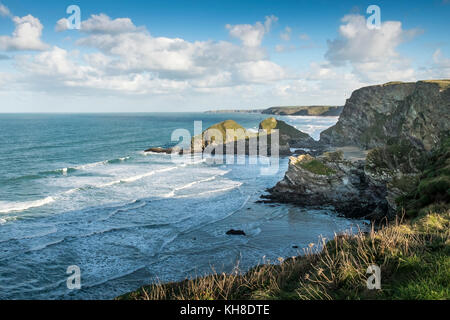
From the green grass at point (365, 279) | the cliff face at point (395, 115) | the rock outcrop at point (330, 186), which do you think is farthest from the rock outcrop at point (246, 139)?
the green grass at point (365, 279)

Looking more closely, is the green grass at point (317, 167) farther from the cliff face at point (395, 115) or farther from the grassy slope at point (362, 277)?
the grassy slope at point (362, 277)

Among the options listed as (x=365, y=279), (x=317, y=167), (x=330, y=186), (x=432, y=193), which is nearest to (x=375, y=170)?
(x=330, y=186)

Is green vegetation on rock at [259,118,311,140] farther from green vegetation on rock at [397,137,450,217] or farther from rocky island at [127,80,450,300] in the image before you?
green vegetation on rock at [397,137,450,217]

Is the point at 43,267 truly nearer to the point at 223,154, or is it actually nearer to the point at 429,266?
the point at 429,266

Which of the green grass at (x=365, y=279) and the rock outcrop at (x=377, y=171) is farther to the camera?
the rock outcrop at (x=377, y=171)

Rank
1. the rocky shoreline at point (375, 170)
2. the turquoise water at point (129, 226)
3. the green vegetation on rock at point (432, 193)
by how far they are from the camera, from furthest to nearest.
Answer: the rocky shoreline at point (375, 170), the turquoise water at point (129, 226), the green vegetation on rock at point (432, 193)

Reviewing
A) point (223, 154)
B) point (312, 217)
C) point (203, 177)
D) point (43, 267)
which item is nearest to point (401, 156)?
point (312, 217)

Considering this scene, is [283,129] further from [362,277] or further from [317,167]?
[362,277]
